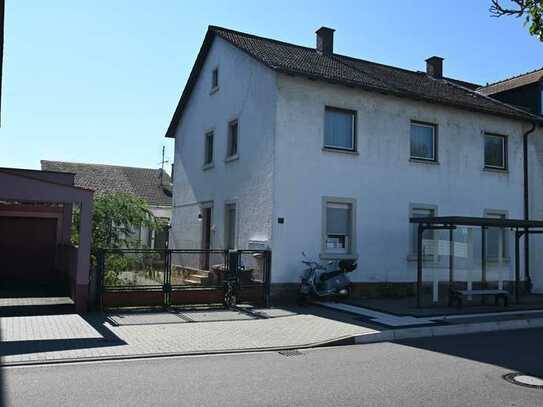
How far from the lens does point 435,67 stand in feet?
75.4

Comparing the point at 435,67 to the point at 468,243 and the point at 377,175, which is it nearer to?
the point at 377,175

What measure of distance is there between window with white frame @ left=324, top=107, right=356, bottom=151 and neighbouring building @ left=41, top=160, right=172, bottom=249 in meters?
21.3

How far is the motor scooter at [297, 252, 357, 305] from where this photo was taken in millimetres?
14320

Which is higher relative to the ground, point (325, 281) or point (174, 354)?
point (325, 281)

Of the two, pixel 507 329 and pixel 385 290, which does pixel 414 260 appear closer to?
pixel 385 290

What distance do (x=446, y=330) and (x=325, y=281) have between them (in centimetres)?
397

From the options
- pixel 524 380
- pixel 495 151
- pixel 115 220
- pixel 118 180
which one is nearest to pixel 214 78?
pixel 115 220

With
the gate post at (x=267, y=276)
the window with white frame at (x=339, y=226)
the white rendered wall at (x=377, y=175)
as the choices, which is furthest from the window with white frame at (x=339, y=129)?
the gate post at (x=267, y=276)

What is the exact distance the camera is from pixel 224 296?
13.9 metres

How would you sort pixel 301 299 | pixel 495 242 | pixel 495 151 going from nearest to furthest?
pixel 301 299 < pixel 495 242 < pixel 495 151

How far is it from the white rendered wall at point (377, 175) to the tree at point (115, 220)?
25.5ft

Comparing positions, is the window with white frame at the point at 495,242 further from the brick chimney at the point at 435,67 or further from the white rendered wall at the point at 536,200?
the brick chimney at the point at 435,67

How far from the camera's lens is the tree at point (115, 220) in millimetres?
19592

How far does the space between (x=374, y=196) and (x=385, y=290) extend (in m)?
2.83
